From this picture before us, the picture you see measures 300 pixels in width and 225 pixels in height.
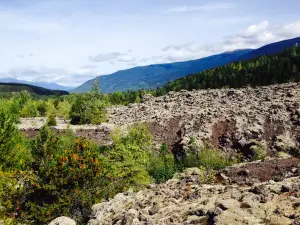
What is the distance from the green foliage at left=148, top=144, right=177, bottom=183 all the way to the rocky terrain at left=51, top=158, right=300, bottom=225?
463 inches

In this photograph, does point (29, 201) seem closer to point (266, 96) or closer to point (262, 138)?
point (262, 138)

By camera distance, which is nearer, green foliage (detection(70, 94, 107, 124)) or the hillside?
green foliage (detection(70, 94, 107, 124))

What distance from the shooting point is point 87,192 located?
21.9 meters

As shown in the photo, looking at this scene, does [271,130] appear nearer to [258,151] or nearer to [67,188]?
[258,151]

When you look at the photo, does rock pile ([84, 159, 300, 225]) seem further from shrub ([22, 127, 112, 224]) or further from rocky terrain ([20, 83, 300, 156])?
rocky terrain ([20, 83, 300, 156])

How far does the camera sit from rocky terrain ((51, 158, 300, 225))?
13562mm

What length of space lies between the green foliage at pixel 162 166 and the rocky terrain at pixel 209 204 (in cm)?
1177

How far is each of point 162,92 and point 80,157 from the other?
97.3 meters

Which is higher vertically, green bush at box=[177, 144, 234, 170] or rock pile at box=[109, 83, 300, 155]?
rock pile at box=[109, 83, 300, 155]

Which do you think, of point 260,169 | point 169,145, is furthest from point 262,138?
point 260,169

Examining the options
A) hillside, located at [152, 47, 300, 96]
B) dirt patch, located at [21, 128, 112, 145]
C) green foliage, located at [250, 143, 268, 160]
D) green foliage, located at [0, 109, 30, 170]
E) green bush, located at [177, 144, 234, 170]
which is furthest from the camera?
hillside, located at [152, 47, 300, 96]

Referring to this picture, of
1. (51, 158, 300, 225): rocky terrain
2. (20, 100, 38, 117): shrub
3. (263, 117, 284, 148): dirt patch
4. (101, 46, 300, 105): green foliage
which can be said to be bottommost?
(263, 117, 284, 148): dirt patch

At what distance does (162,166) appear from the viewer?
3681cm

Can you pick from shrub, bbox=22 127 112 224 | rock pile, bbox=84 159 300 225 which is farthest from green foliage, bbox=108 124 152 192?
rock pile, bbox=84 159 300 225
